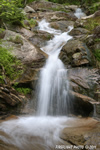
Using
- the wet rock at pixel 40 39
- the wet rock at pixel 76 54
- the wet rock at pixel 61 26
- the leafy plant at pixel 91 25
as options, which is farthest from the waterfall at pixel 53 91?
A: the wet rock at pixel 61 26

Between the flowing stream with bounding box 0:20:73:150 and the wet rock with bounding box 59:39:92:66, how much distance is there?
475 millimetres

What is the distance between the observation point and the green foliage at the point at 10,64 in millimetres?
6199

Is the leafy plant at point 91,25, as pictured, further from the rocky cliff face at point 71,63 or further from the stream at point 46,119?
the stream at point 46,119

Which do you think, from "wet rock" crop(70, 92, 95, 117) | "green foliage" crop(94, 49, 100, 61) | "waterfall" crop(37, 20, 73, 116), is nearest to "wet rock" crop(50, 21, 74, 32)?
"green foliage" crop(94, 49, 100, 61)

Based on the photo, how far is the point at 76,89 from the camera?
5.85m

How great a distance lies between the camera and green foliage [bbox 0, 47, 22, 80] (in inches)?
244

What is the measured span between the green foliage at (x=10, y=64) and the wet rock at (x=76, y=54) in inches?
113

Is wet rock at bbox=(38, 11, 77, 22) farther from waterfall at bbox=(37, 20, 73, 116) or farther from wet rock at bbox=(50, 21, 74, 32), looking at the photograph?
waterfall at bbox=(37, 20, 73, 116)

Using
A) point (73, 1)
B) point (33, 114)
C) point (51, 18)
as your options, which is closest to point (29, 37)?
point (33, 114)

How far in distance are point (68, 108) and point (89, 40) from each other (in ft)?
15.8

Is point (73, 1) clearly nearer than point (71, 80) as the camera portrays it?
No

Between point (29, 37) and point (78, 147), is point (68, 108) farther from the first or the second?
point (29, 37)

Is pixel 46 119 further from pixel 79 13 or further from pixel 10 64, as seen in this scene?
pixel 79 13

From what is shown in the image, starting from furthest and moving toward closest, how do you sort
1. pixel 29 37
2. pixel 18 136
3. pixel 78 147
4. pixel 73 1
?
1. pixel 73 1
2. pixel 29 37
3. pixel 18 136
4. pixel 78 147
